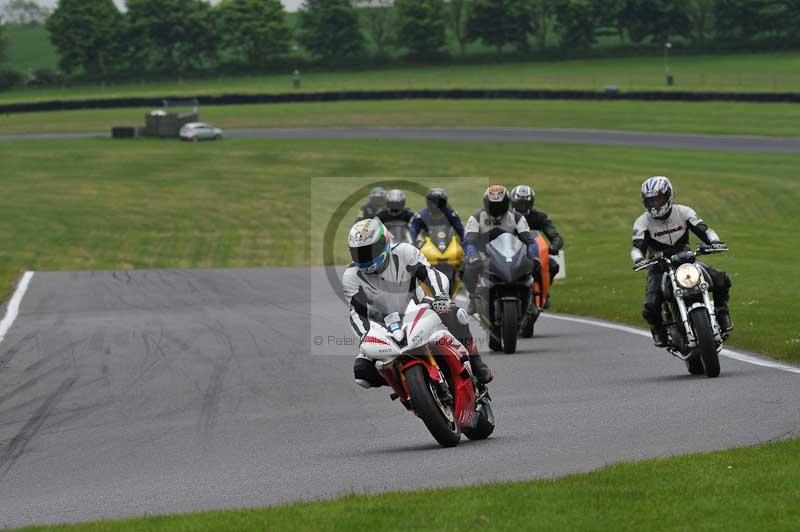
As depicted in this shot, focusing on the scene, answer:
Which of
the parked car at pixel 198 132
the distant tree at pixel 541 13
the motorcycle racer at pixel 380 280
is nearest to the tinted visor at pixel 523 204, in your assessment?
the motorcycle racer at pixel 380 280

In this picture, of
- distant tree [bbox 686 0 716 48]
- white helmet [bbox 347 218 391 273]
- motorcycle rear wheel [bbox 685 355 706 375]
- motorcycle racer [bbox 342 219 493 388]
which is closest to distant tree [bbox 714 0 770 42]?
distant tree [bbox 686 0 716 48]

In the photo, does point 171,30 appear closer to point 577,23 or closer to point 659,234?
point 577,23

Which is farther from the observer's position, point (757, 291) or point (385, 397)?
point (757, 291)

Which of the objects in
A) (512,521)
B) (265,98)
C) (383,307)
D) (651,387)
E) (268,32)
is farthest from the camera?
(268,32)

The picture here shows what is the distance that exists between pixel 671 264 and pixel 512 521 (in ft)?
22.0

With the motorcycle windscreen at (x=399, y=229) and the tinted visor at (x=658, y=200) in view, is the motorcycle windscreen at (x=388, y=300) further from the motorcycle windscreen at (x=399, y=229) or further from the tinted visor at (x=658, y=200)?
the motorcycle windscreen at (x=399, y=229)

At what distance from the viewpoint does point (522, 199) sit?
1772 centimetres

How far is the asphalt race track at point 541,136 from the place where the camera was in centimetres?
5225

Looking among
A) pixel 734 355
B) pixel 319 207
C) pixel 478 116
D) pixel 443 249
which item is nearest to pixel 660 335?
pixel 734 355

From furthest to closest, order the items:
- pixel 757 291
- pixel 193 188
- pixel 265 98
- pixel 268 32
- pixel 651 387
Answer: pixel 268 32, pixel 265 98, pixel 193 188, pixel 757 291, pixel 651 387

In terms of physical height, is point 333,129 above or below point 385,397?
below

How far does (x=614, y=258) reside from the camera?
94.9 ft

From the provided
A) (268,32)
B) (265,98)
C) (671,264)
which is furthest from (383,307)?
(268,32)

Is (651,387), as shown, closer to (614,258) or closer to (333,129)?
(614,258)
